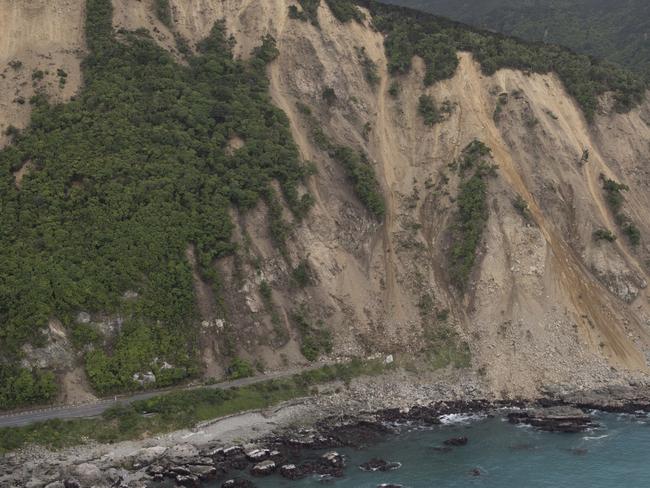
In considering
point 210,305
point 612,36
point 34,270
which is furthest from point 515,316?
point 612,36

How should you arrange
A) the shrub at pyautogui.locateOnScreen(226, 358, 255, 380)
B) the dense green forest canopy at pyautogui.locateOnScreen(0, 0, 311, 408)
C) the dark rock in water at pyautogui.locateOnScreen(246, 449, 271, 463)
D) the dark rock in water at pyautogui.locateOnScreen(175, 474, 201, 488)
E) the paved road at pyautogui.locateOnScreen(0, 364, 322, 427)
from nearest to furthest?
the dark rock in water at pyautogui.locateOnScreen(175, 474, 201, 488)
the paved road at pyautogui.locateOnScreen(0, 364, 322, 427)
the dark rock in water at pyautogui.locateOnScreen(246, 449, 271, 463)
the dense green forest canopy at pyautogui.locateOnScreen(0, 0, 311, 408)
the shrub at pyautogui.locateOnScreen(226, 358, 255, 380)

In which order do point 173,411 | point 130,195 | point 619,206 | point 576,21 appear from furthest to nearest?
1. point 576,21
2. point 619,206
3. point 130,195
4. point 173,411

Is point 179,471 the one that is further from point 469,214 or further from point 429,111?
point 429,111

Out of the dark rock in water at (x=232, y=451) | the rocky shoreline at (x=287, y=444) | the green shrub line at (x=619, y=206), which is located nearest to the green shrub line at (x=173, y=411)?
the rocky shoreline at (x=287, y=444)

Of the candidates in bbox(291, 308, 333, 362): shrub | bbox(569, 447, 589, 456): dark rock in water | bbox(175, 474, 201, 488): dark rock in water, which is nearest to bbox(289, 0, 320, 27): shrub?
bbox(291, 308, 333, 362): shrub

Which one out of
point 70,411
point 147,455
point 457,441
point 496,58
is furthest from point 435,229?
point 70,411

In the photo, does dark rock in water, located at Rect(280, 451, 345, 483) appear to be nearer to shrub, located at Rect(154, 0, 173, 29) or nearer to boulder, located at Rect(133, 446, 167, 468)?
boulder, located at Rect(133, 446, 167, 468)
